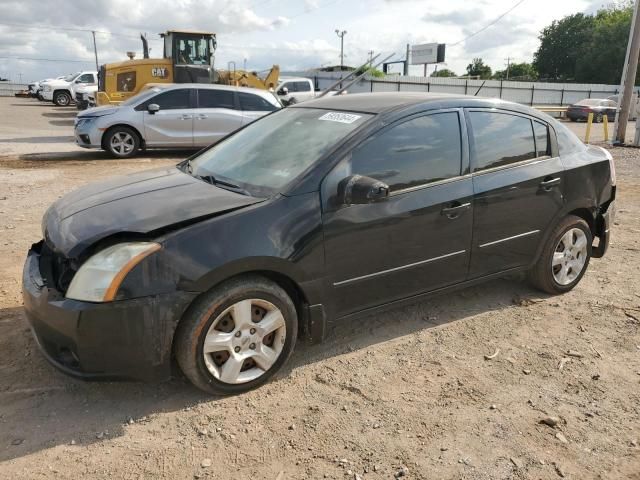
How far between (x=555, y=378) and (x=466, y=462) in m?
1.07

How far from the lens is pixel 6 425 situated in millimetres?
2732

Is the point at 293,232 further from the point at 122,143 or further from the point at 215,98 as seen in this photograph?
the point at 215,98

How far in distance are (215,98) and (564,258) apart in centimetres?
1017

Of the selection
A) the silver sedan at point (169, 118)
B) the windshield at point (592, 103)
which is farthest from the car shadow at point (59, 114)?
the windshield at point (592, 103)

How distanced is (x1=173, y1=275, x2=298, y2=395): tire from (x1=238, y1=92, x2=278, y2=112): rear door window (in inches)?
425

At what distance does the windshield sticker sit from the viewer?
3494 mm

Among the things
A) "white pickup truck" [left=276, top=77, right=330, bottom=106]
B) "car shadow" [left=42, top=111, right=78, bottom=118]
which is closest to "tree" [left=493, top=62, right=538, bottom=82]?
"white pickup truck" [left=276, top=77, right=330, bottom=106]

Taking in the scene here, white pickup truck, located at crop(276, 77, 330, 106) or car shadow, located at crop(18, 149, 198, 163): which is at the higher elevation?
white pickup truck, located at crop(276, 77, 330, 106)

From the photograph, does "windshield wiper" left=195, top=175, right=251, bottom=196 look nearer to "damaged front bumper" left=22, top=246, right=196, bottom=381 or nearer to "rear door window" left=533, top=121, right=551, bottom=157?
"damaged front bumper" left=22, top=246, right=196, bottom=381

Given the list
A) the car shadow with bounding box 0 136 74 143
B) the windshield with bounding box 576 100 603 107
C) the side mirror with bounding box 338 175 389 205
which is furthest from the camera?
the windshield with bounding box 576 100 603 107

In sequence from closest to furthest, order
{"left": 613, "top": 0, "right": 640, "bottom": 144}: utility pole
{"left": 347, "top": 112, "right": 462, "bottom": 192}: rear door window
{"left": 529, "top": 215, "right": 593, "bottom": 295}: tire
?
{"left": 347, "top": 112, "right": 462, "bottom": 192}: rear door window < {"left": 529, "top": 215, "right": 593, "bottom": 295}: tire < {"left": 613, "top": 0, "right": 640, "bottom": 144}: utility pole

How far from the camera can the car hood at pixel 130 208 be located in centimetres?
281

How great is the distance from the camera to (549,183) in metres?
4.08

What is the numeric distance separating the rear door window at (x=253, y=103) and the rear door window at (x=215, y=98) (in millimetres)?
256
